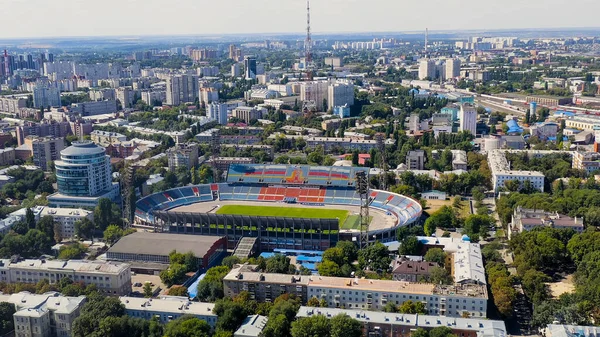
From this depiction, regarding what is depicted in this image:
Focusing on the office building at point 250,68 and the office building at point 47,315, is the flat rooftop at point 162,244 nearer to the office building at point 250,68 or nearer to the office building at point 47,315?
the office building at point 47,315

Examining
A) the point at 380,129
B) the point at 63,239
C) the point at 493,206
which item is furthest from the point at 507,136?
the point at 63,239

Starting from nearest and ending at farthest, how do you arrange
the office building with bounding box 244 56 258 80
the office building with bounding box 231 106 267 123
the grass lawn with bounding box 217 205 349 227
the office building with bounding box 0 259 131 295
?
the office building with bounding box 0 259 131 295
the grass lawn with bounding box 217 205 349 227
the office building with bounding box 231 106 267 123
the office building with bounding box 244 56 258 80

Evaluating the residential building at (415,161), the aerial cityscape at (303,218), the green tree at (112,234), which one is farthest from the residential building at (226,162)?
the green tree at (112,234)

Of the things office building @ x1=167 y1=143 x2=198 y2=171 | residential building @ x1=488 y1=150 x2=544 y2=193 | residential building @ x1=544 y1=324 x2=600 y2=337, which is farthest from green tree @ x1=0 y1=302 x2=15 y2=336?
residential building @ x1=488 y1=150 x2=544 y2=193

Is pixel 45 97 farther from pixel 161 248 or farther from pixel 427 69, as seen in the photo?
pixel 427 69

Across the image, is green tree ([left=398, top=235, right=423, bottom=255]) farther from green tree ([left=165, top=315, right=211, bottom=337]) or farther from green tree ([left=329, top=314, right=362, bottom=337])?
green tree ([left=165, top=315, right=211, bottom=337])

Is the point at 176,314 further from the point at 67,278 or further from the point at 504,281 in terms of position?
the point at 504,281
